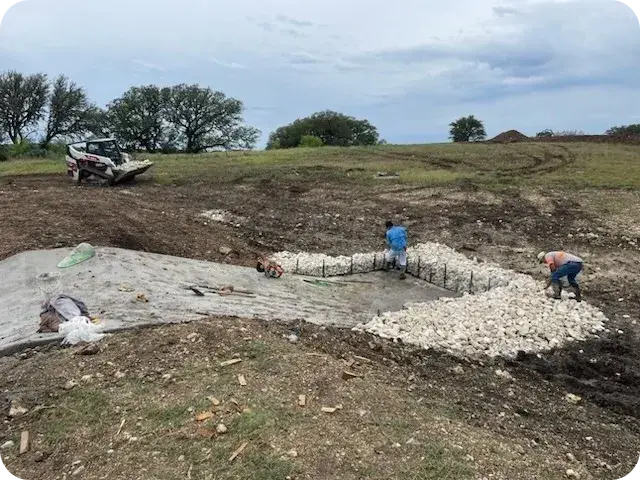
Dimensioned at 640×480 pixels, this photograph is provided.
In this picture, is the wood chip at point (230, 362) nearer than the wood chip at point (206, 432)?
No

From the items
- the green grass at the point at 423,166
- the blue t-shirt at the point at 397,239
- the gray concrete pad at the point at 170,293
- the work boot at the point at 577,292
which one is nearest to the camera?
the gray concrete pad at the point at 170,293

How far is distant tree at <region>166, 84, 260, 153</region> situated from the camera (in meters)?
46.8

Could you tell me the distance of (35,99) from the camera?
40.5 metres

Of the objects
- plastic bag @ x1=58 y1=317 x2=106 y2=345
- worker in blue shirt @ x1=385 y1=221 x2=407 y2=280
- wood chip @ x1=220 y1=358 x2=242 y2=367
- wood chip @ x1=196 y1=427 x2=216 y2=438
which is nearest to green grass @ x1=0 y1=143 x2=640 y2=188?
worker in blue shirt @ x1=385 y1=221 x2=407 y2=280

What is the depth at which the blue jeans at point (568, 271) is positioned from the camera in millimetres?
9586

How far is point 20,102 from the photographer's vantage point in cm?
4003

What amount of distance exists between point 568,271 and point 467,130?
40515mm

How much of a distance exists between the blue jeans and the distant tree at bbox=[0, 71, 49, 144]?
40.3m

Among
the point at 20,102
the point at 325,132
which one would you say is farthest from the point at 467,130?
the point at 20,102

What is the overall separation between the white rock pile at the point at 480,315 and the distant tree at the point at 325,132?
39294 mm

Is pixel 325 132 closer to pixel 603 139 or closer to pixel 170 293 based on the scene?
pixel 603 139

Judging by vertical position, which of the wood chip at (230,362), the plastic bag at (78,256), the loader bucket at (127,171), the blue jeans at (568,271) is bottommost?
the wood chip at (230,362)

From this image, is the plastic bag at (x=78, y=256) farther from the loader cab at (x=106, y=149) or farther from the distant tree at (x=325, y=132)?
the distant tree at (x=325, y=132)

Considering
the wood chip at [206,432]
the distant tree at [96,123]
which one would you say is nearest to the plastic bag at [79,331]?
the wood chip at [206,432]
